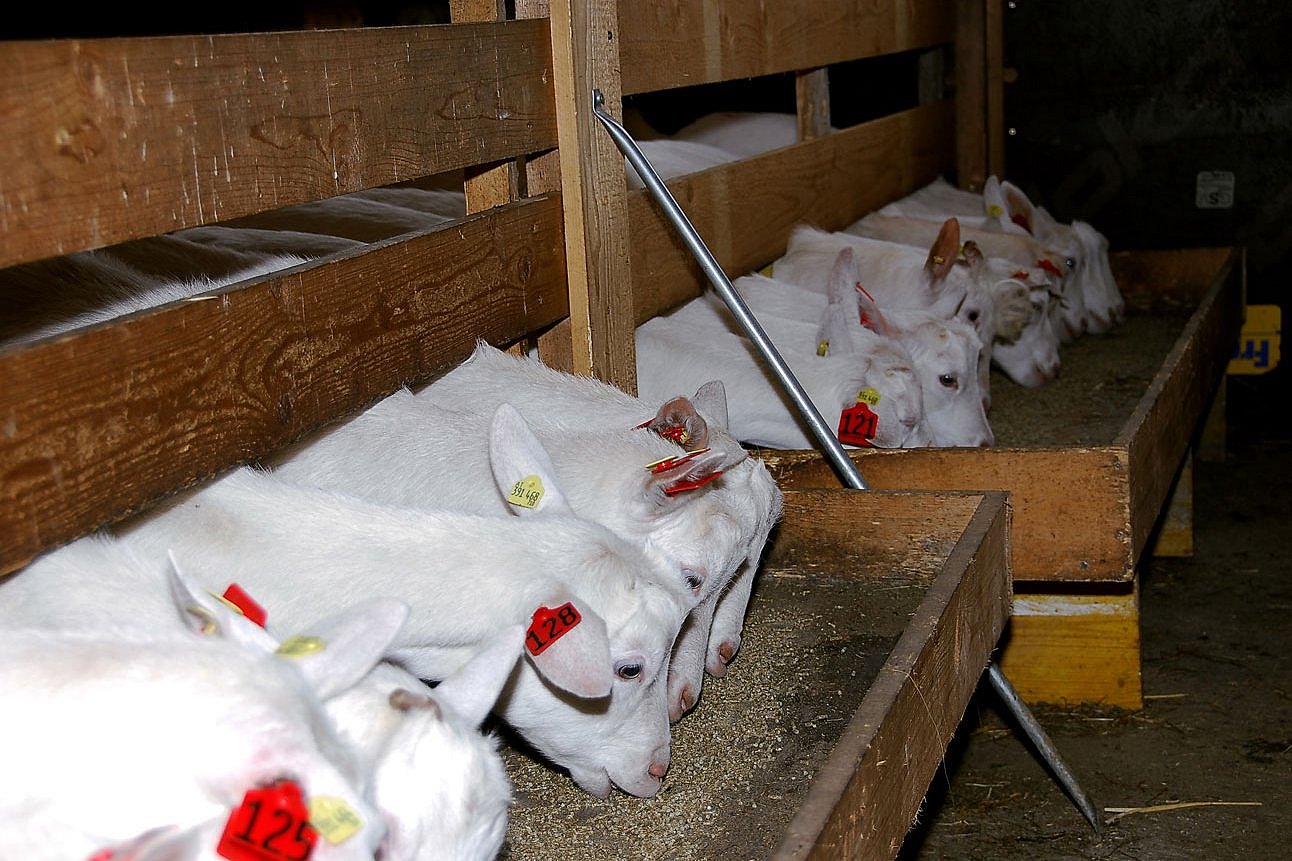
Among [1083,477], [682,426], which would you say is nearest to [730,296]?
[682,426]

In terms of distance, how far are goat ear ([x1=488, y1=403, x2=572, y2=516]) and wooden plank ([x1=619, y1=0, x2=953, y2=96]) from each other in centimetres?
163

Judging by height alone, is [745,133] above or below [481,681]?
above

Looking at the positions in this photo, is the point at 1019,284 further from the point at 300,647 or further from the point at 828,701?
the point at 300,647

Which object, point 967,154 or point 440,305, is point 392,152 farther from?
point 967,154


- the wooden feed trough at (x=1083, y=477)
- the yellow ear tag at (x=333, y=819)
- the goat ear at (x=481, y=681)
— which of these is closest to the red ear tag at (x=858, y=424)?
the wooden feed trough at (x=1083, y=477)

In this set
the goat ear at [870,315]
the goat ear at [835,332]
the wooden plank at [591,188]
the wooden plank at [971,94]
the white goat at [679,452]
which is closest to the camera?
the white goat at [679,452]

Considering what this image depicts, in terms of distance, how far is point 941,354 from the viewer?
5480 millimetres

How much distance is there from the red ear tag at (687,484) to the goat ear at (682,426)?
0.95 feet

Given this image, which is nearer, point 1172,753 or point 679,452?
point 679,452

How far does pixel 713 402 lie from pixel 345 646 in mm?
1961

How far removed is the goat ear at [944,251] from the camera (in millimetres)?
5844

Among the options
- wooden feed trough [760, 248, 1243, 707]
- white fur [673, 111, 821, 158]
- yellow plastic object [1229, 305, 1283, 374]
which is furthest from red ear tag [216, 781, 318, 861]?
yellow plastic object [1229, 305, 1283, 374]

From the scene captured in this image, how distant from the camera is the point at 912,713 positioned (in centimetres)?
275

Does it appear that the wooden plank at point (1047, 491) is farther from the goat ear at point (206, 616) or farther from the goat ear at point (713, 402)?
the goat ear at point (206, 616)
